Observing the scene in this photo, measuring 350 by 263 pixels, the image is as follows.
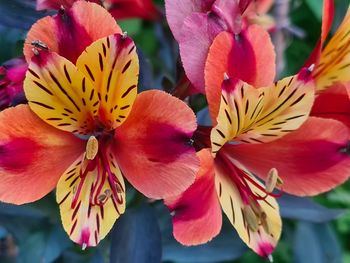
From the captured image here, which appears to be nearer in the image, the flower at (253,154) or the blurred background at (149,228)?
the flower at (253,154)

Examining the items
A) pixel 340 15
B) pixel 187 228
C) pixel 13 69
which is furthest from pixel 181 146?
pixel 340 15

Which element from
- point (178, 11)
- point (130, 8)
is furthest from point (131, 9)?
point (178, 11)

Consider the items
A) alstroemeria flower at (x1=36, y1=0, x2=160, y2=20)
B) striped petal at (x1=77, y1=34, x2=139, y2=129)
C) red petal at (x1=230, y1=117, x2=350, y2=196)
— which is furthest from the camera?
alstroemeria flower at (x1=36, y1=0, x2=160, y2=20)

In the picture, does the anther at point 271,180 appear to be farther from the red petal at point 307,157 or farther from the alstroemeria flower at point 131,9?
the alstroemeria flower at point 131,9

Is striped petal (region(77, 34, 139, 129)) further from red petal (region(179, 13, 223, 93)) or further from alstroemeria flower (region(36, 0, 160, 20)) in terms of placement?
alstroemeria flower (region(36, 0, 160, 20))

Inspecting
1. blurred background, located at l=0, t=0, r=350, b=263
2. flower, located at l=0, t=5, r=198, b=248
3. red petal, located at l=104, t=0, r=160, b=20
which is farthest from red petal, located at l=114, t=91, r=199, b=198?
red petal, located at l=104, t=0, r=160, b=20

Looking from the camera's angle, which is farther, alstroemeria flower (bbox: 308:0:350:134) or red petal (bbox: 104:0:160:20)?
red petal (bbox: 104:0:160:20)

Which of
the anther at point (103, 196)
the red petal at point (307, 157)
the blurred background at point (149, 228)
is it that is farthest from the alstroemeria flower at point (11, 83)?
the red petal at point (307, 157)
